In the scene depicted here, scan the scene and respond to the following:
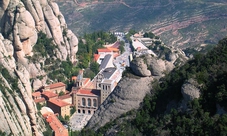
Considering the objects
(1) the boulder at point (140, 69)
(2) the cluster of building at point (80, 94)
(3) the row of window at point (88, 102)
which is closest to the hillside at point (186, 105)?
(1) the boulder at point (140, 69)

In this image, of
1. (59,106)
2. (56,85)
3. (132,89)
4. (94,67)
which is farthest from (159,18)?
(132,89)

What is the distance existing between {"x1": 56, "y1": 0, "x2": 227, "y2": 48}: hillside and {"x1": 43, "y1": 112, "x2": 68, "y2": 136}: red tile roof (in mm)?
70637

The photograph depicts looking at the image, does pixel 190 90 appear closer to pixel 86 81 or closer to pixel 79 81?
pixel 79 81

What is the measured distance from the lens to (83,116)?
5850 centimetres

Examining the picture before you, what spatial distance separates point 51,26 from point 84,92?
13.0m

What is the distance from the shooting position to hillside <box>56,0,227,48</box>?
415 ft

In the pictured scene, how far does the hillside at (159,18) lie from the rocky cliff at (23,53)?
5519 cm

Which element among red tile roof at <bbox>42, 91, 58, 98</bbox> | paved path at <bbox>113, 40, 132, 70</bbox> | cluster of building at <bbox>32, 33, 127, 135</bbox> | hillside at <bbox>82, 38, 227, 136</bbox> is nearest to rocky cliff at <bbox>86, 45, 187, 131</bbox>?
hillside at <bbox>82, 38, 227, 136</bbox>

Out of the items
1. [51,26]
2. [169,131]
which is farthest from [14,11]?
[169,131]

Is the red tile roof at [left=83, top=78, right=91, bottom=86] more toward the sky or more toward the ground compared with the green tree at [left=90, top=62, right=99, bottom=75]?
more toward the sky

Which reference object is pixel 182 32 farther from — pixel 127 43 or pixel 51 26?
→ pixel 51 26

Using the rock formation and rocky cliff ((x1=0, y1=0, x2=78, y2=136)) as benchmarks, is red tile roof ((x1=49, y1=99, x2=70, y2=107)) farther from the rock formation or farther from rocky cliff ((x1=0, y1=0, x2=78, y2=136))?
the rock formation

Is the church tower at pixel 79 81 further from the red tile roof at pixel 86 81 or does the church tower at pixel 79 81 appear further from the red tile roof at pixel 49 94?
the red tile roof at pixel 49 94

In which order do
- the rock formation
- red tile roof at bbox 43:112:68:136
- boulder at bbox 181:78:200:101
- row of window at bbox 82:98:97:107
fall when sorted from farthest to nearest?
row of window at bbox 82:98:97:107, red tile roof at bbox 43:112:68:136, the rock formation, boulder at bbox 181:78:200:101
